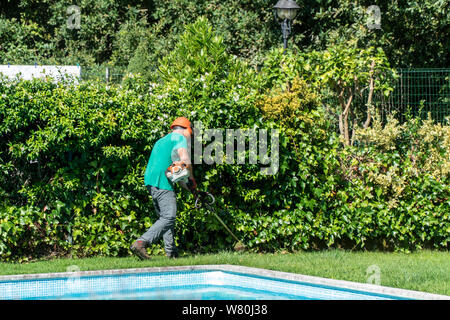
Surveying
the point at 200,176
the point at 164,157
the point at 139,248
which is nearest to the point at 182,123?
the point at 164,157

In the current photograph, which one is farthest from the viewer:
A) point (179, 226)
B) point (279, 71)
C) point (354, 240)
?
point (279, 71)

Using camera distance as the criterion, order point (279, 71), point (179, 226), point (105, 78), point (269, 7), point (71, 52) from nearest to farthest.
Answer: point (179, 226) → point (279, 71) → point (105, 78) → point (269, 7) → point (71, 52)

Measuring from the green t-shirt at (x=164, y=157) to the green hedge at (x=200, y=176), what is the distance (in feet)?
1.60

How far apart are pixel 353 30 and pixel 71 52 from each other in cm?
903

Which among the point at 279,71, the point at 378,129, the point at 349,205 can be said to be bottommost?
the point at 349,205

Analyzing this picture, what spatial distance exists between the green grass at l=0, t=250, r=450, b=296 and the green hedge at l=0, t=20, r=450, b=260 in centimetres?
36

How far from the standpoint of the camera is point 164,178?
7461 mm

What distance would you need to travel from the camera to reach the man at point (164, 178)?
24.2 feet

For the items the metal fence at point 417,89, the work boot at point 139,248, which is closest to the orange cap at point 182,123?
the work boot at point 139,248

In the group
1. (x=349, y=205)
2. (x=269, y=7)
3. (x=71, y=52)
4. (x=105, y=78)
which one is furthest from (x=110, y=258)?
(x=71, y=52)

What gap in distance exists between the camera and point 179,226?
8156 millimetres

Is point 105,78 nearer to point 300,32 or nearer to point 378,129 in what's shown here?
point 378,129

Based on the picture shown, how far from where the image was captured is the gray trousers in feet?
24.2

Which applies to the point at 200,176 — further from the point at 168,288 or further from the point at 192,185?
the point at 168,288
